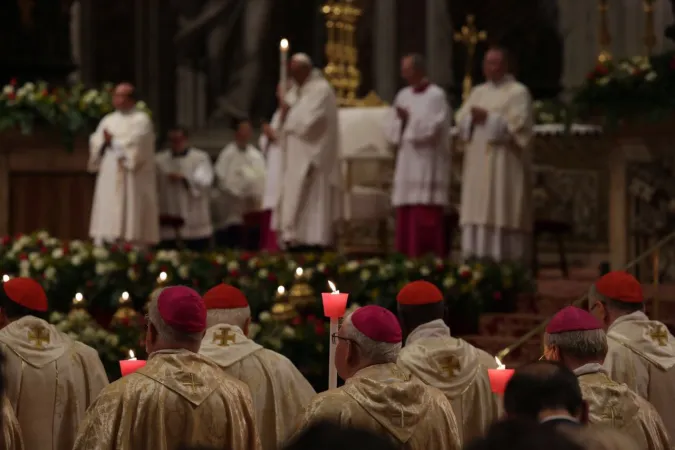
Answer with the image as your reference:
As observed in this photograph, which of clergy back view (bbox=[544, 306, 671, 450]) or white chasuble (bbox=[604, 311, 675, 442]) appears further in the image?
white chasuble (bbox=[604, 311, 675, 442])

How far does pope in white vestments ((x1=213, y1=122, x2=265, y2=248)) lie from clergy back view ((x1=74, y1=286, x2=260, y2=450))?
13830 mm

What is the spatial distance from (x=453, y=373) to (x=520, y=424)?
12.7ft

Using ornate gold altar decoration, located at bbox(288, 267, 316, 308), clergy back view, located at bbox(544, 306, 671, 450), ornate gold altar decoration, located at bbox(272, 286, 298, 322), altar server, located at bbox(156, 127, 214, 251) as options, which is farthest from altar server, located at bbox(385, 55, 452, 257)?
clergy back view, located at bbox(544, 306, 671, 450)

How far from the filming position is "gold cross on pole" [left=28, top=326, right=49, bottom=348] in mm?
6645

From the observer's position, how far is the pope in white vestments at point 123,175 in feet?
52.3

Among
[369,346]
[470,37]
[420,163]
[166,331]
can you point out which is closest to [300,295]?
[420,163]

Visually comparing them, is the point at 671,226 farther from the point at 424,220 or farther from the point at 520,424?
the point at 520,424

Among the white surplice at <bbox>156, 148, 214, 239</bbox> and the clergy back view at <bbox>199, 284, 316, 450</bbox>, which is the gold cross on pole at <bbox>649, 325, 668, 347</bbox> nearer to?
the clergy back view at <bbox>199, 284, 316, 450</bbox>

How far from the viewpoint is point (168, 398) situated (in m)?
5.18

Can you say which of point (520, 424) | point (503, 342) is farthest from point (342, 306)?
point (503, 342)

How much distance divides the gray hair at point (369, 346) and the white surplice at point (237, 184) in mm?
14065

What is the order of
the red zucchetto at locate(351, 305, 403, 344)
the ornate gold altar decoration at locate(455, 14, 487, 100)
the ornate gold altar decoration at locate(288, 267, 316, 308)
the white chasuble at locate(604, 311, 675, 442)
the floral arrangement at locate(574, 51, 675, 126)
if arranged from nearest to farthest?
the red zucchetto at locate(351, 305, 403, 344) → the white chasuble at locate(604, 311, 675, 442) → the ornate gold altar decoration at locate(288, 267, 316, 308) → the floral arrangement at locate(574, 51, 675, 126) → the ornate gold altar decoration at locate(455, 14, 487, 100)

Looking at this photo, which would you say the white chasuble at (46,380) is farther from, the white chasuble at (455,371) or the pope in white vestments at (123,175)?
the pope in white vestments at (123,175)

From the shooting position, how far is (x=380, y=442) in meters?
2.65
